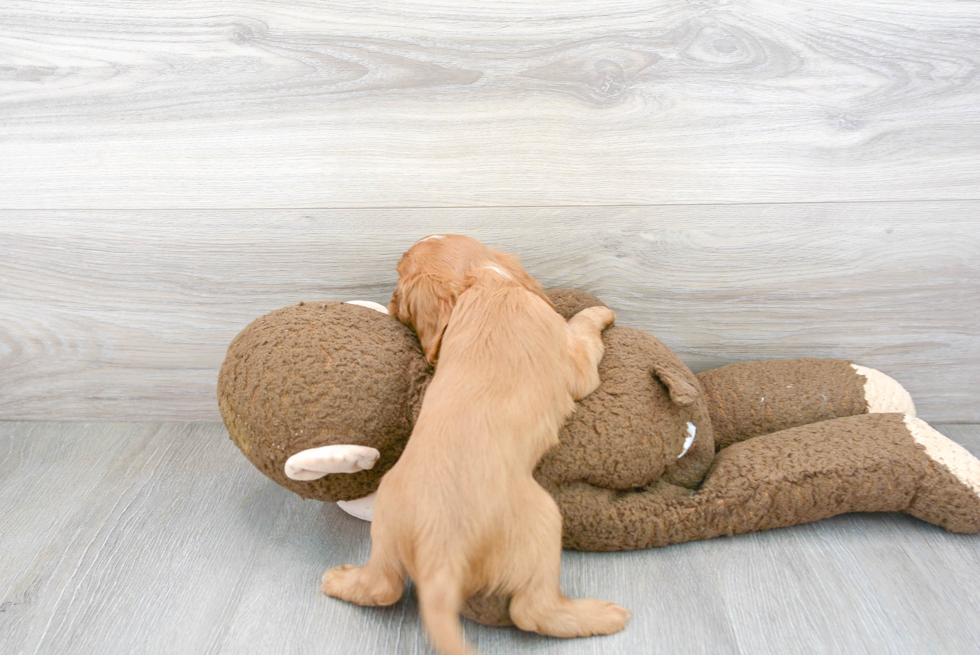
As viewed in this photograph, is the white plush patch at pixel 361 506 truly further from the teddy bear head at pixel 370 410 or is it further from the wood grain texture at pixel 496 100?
the wood grain texture at pixel 496 100

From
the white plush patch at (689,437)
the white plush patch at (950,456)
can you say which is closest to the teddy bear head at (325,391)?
the white plush patch at (689,437)

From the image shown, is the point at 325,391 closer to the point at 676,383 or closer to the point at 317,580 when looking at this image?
the point at 317,580

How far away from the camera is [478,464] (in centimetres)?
87

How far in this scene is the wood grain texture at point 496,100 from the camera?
120cm

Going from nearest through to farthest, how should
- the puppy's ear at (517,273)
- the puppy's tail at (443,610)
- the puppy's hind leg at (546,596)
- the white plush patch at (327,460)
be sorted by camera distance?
1. the puppy's tail at (443,610)
2. the puppy's hind leg at (546,596)
3. the white plush patch at (327,460)
4. the puppy's ear at (517,273)

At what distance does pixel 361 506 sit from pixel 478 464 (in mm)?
370

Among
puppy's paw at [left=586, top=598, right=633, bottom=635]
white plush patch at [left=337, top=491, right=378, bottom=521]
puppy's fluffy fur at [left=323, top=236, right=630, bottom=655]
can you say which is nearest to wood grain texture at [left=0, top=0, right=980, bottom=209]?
puppy's fluffy fur at [left=323, top=236, right=630, bottom=655]

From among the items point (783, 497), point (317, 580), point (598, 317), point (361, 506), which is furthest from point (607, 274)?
point (317, 580)

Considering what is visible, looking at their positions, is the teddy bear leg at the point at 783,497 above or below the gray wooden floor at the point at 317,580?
above

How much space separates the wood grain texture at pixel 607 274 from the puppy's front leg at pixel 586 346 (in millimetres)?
162

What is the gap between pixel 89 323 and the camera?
4.72 ft

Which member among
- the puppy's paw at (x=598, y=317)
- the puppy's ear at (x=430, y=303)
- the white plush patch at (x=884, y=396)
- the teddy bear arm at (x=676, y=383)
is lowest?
the white plush patch at (x=884, y=396)

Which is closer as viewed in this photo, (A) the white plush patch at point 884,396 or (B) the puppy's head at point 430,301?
(B) the puppy's head at point 430,301

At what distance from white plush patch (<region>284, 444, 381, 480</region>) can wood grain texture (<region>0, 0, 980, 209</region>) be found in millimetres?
496
